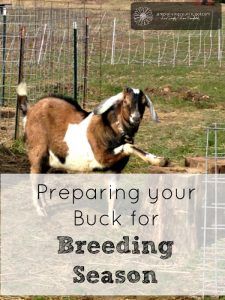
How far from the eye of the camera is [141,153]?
24.0 ft

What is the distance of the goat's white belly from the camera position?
792cm

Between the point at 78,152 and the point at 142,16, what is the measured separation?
24984 millimetres

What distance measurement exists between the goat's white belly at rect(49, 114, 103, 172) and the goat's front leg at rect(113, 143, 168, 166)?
0.31 metres

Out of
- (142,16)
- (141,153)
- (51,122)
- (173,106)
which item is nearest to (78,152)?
(51,122)

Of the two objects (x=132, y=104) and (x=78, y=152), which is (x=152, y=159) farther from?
(x=78, y=152)

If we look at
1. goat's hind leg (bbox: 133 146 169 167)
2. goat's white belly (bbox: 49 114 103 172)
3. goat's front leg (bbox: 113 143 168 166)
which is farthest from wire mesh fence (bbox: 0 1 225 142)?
goat's hind leg (bbox: 133 146 169 167)

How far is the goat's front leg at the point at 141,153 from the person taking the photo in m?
7.22

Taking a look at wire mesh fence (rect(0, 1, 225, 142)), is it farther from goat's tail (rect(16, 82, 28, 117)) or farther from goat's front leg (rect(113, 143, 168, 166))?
goat's front leg (rect(113, 143, 168, 166))

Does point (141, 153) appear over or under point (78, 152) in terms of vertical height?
over

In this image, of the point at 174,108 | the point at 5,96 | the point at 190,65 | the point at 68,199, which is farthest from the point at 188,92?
the point at 68,199

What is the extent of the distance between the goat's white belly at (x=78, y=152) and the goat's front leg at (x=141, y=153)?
31cm

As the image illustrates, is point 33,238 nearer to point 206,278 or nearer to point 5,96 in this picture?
point 206,278
